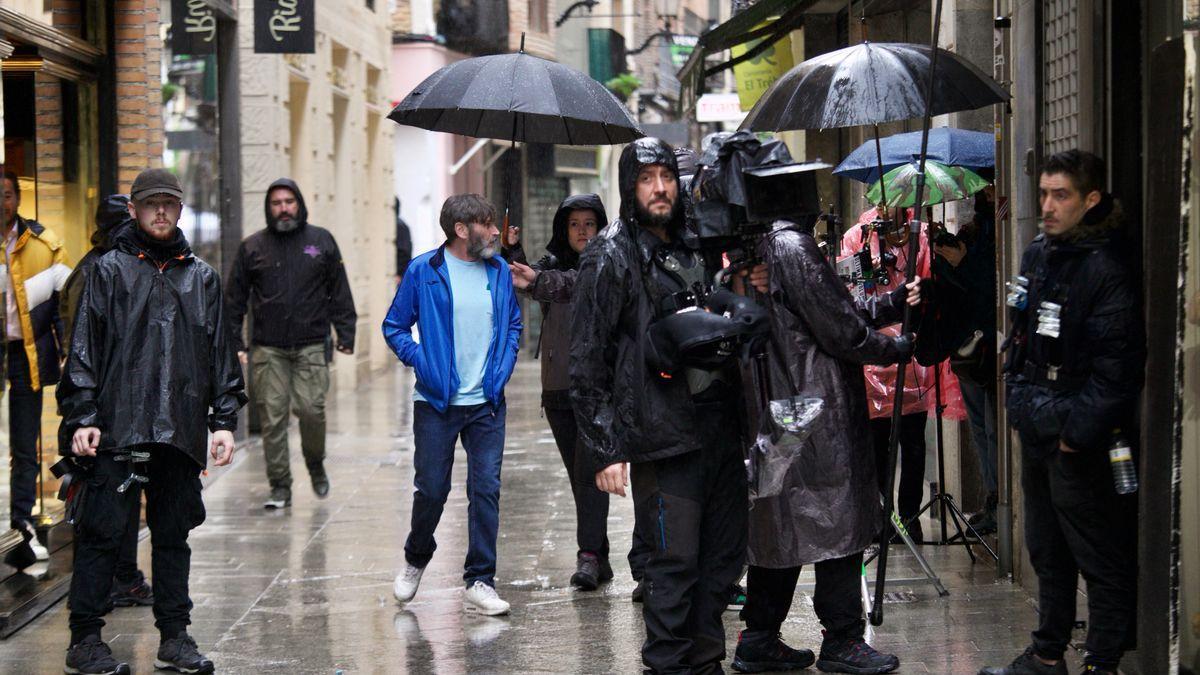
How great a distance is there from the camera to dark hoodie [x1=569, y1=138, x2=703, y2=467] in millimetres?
5797

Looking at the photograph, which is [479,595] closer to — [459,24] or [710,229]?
[710,229]

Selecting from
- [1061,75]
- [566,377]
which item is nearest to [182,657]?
[566,377]

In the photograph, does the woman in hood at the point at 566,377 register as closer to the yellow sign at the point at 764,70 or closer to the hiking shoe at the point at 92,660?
the hiking shoe at the point at 92,660

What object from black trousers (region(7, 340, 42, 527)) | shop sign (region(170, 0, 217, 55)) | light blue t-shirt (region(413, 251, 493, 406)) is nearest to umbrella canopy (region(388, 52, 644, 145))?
light blue t-shirt (region(413, 251, 493, 406))

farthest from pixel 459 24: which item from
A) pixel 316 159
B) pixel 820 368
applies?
pixel 820 368

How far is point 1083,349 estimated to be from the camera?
571 centimetres

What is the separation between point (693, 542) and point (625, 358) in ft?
2.20

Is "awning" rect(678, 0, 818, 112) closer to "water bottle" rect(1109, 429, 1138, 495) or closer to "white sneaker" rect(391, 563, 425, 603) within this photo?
"white sneaker" rect(391, 563, 425, 603)

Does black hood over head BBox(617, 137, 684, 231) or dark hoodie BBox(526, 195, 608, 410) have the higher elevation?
black hood over head BBox(617, 137, 684, 231)

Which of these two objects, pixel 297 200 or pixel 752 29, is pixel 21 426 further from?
pixel 752 29

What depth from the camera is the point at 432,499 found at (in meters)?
7.88

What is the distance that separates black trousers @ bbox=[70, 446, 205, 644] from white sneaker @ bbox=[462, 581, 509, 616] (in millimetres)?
1389

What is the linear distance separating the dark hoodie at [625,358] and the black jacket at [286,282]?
561 cm

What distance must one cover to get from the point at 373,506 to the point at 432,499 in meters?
3.33
